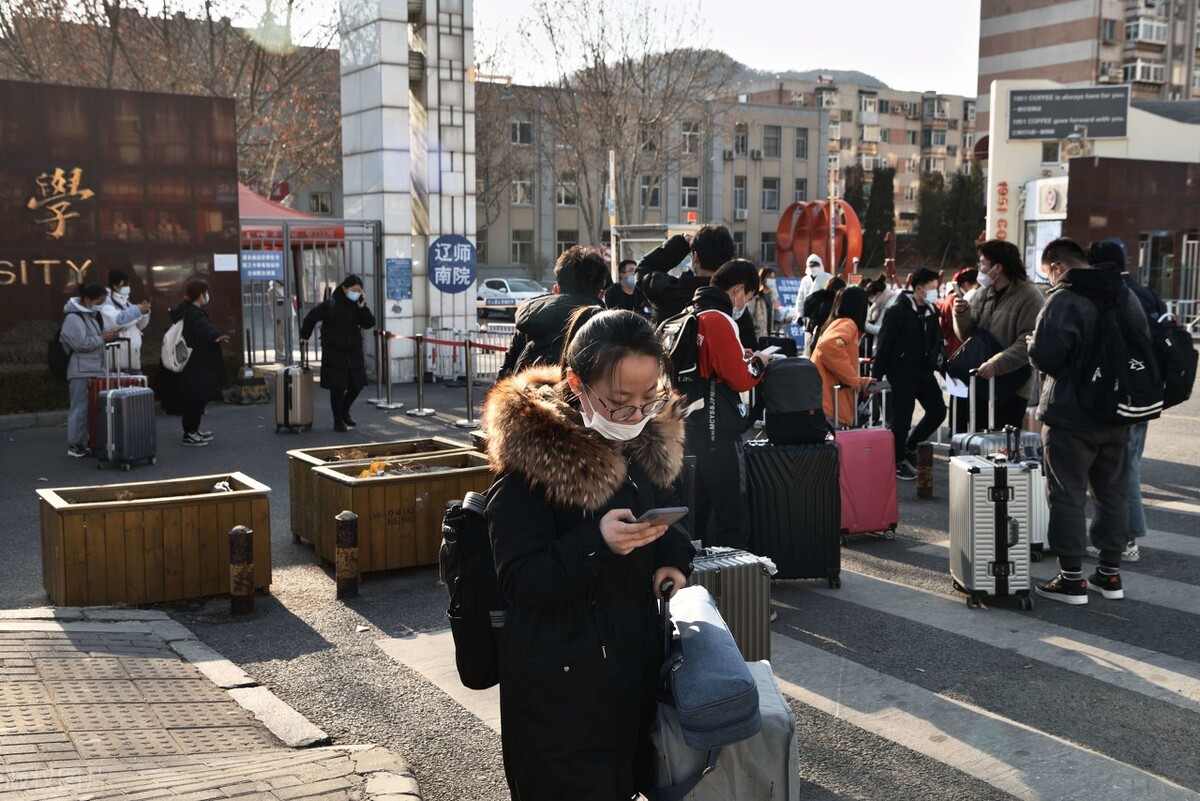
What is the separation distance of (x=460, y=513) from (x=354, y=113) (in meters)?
17.3

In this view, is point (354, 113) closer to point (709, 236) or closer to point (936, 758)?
point (709, 236)

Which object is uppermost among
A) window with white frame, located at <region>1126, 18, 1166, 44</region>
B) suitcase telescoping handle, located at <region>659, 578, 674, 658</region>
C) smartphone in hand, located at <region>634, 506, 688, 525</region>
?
window with white frame, located at <region>1126, 18, 1166, 44</region>

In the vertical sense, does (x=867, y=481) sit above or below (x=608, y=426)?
below

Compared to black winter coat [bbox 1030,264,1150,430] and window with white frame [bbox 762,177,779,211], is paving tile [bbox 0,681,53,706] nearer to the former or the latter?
black winter coat [bbox 1030,264,1150,430]

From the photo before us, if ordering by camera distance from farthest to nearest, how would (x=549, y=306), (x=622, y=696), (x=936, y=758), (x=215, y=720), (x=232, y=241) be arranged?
(x=232, y=241)
(x=549, y=306)
(x=215, y=720)
(x=936, y=758)
(x=622, y=696)

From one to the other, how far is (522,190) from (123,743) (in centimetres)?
5856

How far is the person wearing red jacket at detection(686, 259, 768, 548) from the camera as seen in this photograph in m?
6.23

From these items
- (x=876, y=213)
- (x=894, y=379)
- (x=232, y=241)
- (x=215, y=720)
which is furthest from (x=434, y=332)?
(x=876, y=213)

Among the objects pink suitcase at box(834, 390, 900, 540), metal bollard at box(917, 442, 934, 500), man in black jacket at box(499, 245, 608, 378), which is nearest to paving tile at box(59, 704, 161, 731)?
man in black jacket at box(499, 245, 608, 378)

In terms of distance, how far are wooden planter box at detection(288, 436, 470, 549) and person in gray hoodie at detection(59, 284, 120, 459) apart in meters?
4.71

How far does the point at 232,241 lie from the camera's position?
61.9 ft

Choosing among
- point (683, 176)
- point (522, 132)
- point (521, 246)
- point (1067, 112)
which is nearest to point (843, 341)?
point (1067, 112)

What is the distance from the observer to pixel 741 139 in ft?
231

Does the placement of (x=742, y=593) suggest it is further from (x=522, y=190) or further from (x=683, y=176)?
(x=683, y=176)
